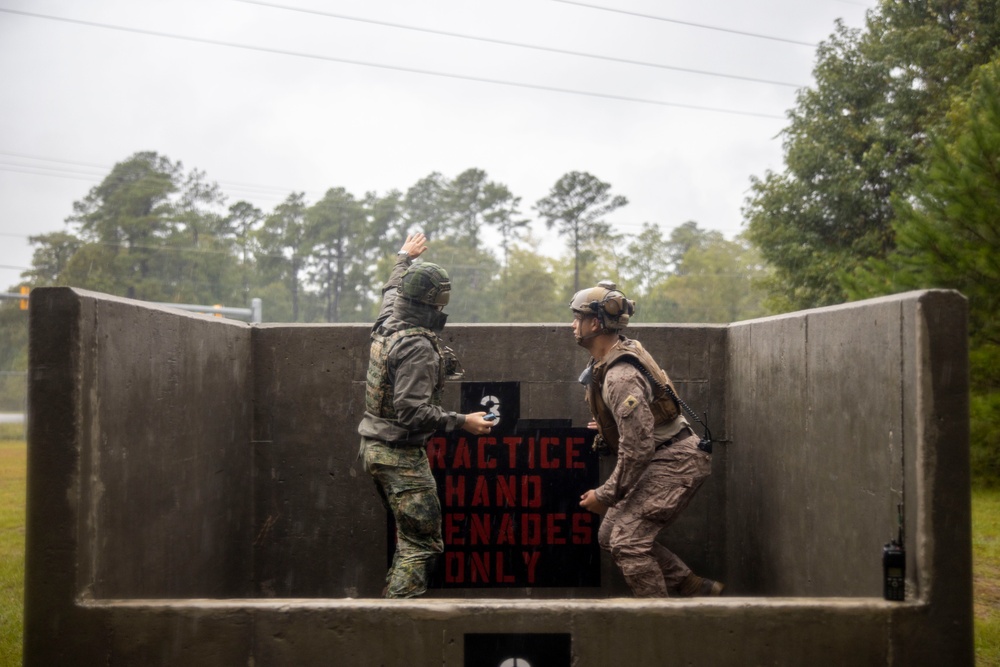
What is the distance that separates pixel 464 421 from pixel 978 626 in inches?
146

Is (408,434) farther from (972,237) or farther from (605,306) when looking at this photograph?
(972,237)

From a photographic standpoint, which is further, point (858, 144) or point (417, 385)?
point (858, 144)

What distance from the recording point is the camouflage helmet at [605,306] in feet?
19.1

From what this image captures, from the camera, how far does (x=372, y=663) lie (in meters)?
3.99

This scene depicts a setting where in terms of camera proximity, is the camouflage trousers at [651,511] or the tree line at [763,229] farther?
the tree line at [763,229]

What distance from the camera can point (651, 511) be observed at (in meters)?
5.69

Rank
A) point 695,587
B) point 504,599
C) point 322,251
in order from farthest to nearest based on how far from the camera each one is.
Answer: point 322,251 → point 695,587 → point 504,599

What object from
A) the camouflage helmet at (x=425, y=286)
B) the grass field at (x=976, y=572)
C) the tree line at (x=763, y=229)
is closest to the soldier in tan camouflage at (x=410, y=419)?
the camouflage helmet at (x=425, y=286)

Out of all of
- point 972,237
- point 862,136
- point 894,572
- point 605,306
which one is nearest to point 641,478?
point 605,306

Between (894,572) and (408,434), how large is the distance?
2.88 metres

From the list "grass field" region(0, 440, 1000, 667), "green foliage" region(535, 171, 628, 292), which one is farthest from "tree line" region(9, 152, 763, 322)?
"grass field" region(0, 440, 1000, 667)

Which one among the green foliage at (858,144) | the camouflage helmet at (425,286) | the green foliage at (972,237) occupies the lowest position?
the camouflage helmet at (425,286)

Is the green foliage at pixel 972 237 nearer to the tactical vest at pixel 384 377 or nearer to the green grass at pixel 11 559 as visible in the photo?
the tactical vest at pixel 384 377

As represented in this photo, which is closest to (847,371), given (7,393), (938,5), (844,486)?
(844,486)
